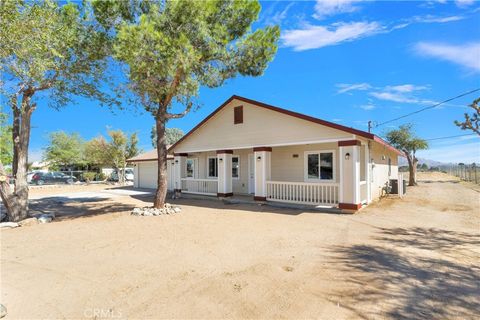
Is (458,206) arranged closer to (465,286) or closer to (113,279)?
(465,286)

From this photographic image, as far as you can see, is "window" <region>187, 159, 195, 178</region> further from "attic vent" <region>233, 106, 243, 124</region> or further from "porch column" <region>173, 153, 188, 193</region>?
"attic vent" <region>233, 106, 243, 124</region>

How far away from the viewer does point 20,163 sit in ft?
29.3

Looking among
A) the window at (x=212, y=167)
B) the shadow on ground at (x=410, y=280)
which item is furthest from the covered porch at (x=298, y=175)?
the shadow on ground at (x=410, y=280)

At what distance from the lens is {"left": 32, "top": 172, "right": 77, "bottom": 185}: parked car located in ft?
84.8

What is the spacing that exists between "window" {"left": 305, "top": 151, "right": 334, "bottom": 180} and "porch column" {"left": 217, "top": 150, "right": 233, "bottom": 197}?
13.3ft

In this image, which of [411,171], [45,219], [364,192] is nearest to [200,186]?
[45,219]

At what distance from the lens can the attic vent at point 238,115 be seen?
40.9 feet

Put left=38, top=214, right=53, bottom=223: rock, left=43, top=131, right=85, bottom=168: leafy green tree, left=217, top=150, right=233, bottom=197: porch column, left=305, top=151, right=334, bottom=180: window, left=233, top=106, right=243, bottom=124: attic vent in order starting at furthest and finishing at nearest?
left=43, top=131, right=85, bottom=168: leafy green tree
left=217, top=150, right=233, bottom=197: porch column
left=233, top=106, right=243, bottom=124: attic vent
left=305, top=151, right=334, bottom=180: window
left=38, top=214, right=53, bottom=223: rock

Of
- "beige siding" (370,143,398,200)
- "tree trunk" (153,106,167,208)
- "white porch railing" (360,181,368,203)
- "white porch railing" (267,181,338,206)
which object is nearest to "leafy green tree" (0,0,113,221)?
"tree trunk" (153,106,167,208)

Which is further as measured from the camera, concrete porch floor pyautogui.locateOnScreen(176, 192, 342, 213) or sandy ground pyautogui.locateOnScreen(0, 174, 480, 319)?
concrete porch floor pyautogui.locateOnScreen(176, 192, 342, 213)

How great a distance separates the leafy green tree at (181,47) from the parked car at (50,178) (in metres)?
22.5

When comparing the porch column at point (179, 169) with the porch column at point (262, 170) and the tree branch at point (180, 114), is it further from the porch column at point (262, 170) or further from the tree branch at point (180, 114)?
the porch column at point (262, 170)

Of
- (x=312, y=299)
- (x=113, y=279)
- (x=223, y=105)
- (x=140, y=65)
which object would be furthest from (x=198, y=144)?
(x=312, y=299)

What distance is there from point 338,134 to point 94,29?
9798mm
